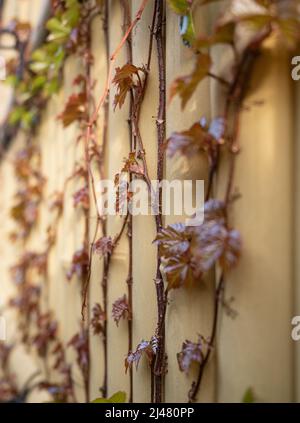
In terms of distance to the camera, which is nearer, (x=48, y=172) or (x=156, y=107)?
(x=156, y=107)

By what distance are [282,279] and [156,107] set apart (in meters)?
0.50

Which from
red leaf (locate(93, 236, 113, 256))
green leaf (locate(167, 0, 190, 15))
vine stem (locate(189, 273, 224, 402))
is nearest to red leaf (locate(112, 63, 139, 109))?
green leaf (locate(167, 0, 190, 15))

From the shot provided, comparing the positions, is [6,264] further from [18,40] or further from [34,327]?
[18,40]

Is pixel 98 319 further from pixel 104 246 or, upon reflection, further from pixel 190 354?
pixel 190 354

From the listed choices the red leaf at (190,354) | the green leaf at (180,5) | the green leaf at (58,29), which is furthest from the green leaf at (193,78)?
the green leaf at (58,29)

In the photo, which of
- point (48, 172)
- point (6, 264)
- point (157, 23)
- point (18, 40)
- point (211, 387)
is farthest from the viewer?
point (6, 264)

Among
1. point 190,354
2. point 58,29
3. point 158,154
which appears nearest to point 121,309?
point 190,354

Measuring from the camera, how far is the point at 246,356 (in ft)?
2.45
